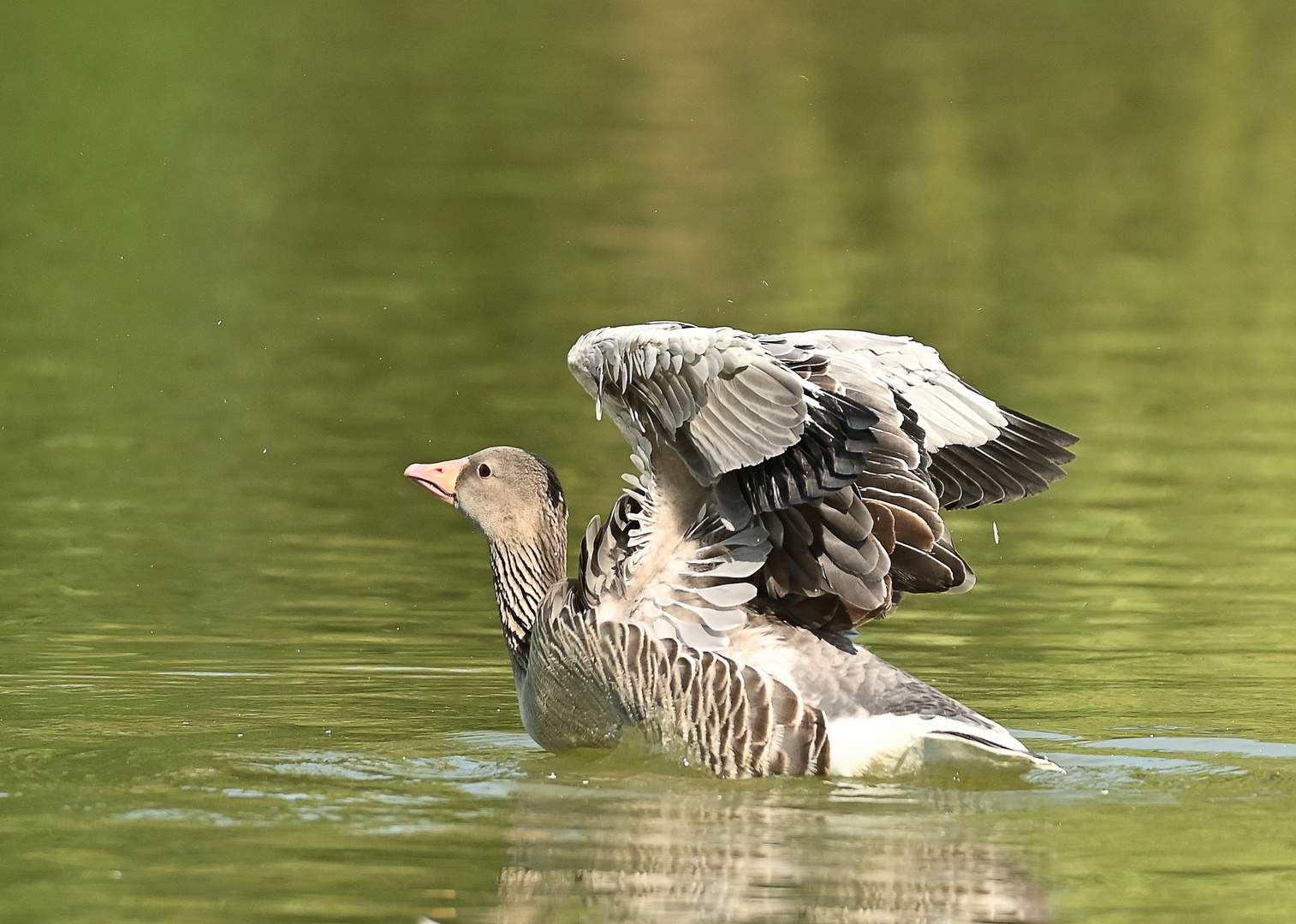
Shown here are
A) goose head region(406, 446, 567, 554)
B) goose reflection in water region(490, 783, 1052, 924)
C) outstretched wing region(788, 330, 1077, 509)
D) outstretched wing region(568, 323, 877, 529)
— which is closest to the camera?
goose reflection in water region(490, 783, 1052, 924)

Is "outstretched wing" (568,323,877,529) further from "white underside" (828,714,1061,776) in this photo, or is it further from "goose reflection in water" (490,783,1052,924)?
"goose reflection in water" (490,783,1052,924)

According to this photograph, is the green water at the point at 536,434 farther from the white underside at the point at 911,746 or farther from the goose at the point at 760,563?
the goose at the point at 760,563

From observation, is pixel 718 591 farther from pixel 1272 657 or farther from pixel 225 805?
pixel 1272 657

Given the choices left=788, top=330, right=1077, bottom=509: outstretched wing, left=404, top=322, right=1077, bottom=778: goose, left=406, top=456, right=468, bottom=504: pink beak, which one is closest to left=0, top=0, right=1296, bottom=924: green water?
left=404, top=322, right=1077, bottom=778: goose

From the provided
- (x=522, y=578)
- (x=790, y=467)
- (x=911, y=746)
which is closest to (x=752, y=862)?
(x=911, y=746)

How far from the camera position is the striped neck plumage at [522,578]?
10.5 meters

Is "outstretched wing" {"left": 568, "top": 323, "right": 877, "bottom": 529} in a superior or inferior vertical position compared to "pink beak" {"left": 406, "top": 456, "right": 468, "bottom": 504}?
superior

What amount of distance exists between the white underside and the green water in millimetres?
147

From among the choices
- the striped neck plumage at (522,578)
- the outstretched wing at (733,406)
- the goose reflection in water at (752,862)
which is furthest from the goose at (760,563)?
the goose reflection in water at (752,862)

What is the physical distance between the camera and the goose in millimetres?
8977

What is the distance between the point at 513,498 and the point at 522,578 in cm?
40

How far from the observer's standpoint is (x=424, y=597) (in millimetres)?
13188

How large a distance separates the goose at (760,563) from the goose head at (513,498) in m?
0.59

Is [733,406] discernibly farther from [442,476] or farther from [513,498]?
[442,476]
